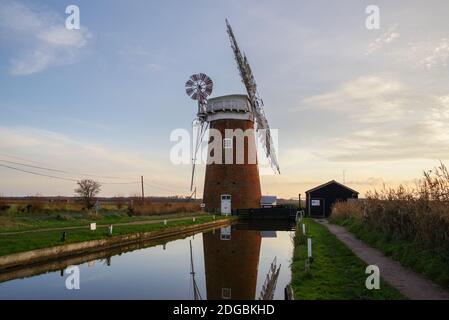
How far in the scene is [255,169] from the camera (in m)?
39.2

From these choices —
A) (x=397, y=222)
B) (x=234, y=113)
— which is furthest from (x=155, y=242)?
(x=234, y=113)

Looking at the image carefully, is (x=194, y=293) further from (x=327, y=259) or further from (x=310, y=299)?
(x=327, y=259)

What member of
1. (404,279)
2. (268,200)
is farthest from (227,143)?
(404,279)

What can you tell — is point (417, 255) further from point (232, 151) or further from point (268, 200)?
point (268, 200)

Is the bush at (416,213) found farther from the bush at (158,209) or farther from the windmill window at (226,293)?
the bush at (158,209)

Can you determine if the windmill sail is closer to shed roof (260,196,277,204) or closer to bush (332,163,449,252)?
shed roof (260,196,277,204)

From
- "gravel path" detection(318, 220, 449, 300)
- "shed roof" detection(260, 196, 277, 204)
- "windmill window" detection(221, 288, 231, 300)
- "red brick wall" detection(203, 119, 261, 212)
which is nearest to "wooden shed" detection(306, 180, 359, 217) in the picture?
"shed roof" detection(260, 196, 277, 204)

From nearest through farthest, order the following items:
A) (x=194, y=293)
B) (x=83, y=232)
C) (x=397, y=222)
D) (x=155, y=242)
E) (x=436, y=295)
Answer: (x=436, y=295) → (x=194, y=293) → (x=397, y=222) → (x=83, y=232) → (x=155, y=242)

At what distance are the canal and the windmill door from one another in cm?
2026

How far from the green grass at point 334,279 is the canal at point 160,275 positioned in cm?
65

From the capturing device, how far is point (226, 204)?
126 feet

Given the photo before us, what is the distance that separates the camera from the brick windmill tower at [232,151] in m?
37.6

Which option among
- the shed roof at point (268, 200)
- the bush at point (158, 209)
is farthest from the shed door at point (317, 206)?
the bush at point (158, 209)
